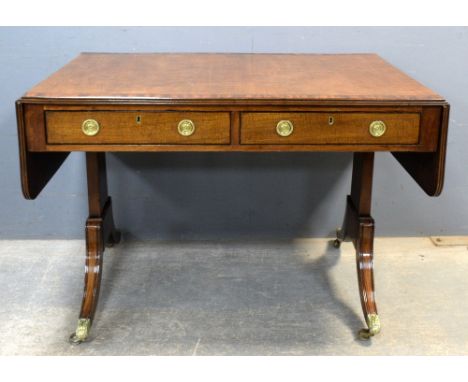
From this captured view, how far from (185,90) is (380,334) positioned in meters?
1.08

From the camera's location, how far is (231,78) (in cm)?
232

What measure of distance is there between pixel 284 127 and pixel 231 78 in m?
0.33

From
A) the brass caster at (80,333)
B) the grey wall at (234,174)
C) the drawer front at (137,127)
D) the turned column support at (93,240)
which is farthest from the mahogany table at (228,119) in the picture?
the grey wall at (234,174)

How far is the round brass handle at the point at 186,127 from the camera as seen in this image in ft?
6.85

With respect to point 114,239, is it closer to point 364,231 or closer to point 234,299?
point 234,299

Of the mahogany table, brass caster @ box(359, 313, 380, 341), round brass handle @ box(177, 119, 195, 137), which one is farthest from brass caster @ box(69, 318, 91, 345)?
brass caster @ box(359, 313, 380, 341)

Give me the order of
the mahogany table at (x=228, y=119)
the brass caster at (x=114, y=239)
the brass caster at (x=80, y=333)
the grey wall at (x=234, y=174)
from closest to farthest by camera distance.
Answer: the mahogany table at (x=228, y=119), the brass caster at (x=80, y=333), the grey wall at (x=234, y=174), the brass caster at (x=114, y=239)

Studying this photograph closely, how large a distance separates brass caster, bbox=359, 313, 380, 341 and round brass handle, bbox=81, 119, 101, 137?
113cm

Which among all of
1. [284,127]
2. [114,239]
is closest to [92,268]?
[114,239]

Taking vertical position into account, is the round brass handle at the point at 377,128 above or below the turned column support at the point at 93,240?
above

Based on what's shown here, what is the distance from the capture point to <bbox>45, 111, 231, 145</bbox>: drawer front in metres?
2.08

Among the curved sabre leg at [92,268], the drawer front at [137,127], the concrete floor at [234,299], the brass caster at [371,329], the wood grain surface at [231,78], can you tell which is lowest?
the concrete floor at [234,299]

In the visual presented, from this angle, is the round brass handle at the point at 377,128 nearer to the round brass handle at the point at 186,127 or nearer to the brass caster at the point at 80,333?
the round brass handle at the point at 186,127
